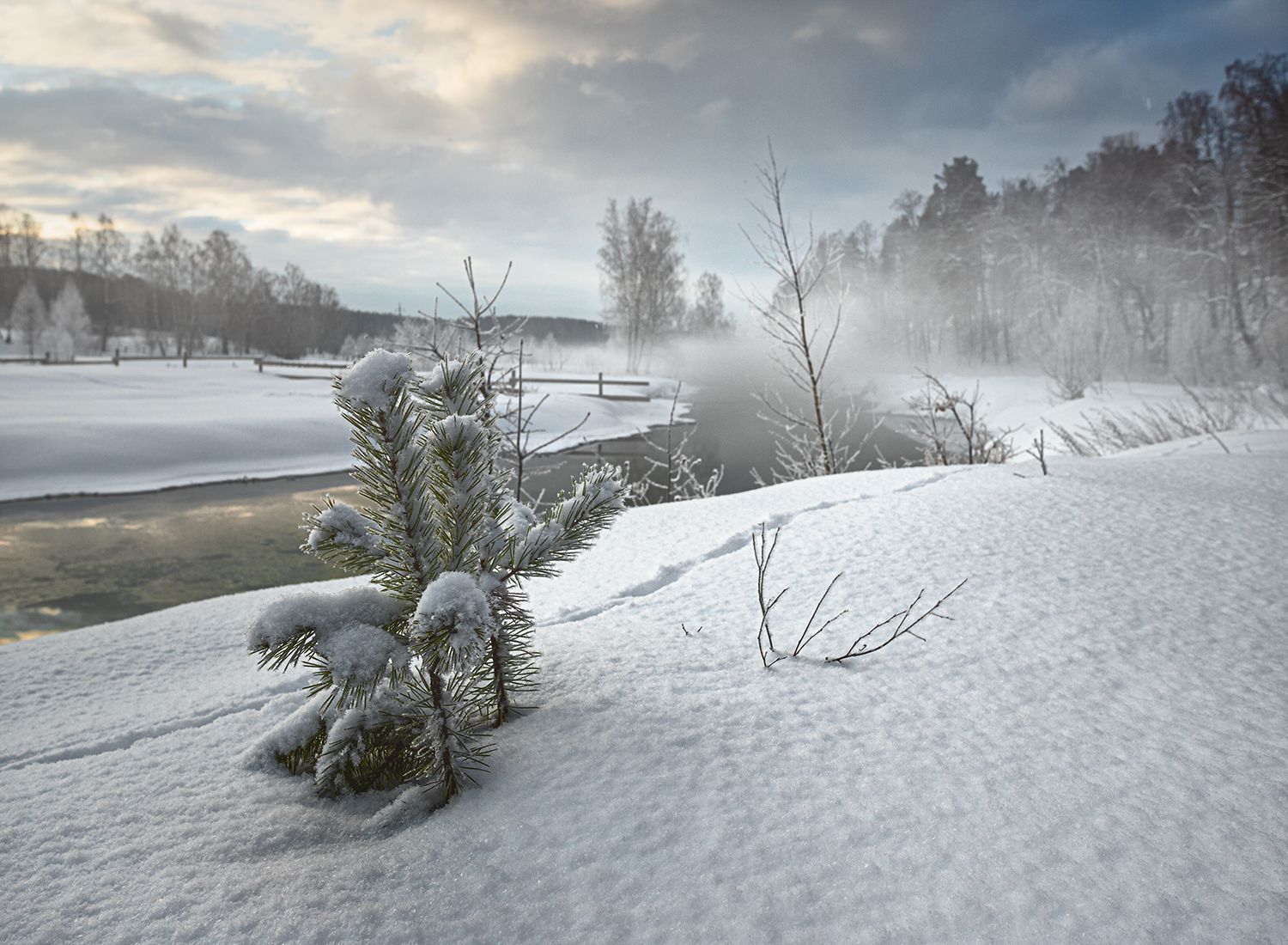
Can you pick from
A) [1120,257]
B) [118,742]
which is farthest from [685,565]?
[1120,257]

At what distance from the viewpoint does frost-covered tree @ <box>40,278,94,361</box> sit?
4006 centimetres

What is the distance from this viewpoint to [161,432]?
14.4 m

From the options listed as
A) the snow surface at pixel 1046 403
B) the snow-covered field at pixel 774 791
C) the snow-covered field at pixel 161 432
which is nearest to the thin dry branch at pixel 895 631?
the snow-covered field at pixel 774 791

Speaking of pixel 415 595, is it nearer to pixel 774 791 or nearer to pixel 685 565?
pixel 774 791

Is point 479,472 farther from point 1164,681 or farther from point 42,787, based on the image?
point 1164,681

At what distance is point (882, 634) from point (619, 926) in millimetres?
1170

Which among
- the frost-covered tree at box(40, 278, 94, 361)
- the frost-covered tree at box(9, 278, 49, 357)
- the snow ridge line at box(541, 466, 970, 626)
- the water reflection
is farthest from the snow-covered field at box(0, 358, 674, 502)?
the frost-covered tree at box(9, 278, 49, 357)

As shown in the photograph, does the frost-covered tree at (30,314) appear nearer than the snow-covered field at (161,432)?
No

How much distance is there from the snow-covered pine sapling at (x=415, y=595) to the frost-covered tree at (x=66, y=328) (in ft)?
173

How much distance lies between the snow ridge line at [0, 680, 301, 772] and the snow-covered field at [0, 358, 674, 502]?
1053 centimetres

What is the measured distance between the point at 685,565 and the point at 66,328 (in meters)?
57.9

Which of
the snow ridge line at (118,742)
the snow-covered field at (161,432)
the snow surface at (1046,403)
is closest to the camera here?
the snow ridge line at (118,742)

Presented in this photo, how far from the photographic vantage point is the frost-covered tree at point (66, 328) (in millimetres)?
40062

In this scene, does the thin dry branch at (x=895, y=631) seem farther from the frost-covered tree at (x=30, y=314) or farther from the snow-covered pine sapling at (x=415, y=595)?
the frost-covered tree at (x=30, y=314)
